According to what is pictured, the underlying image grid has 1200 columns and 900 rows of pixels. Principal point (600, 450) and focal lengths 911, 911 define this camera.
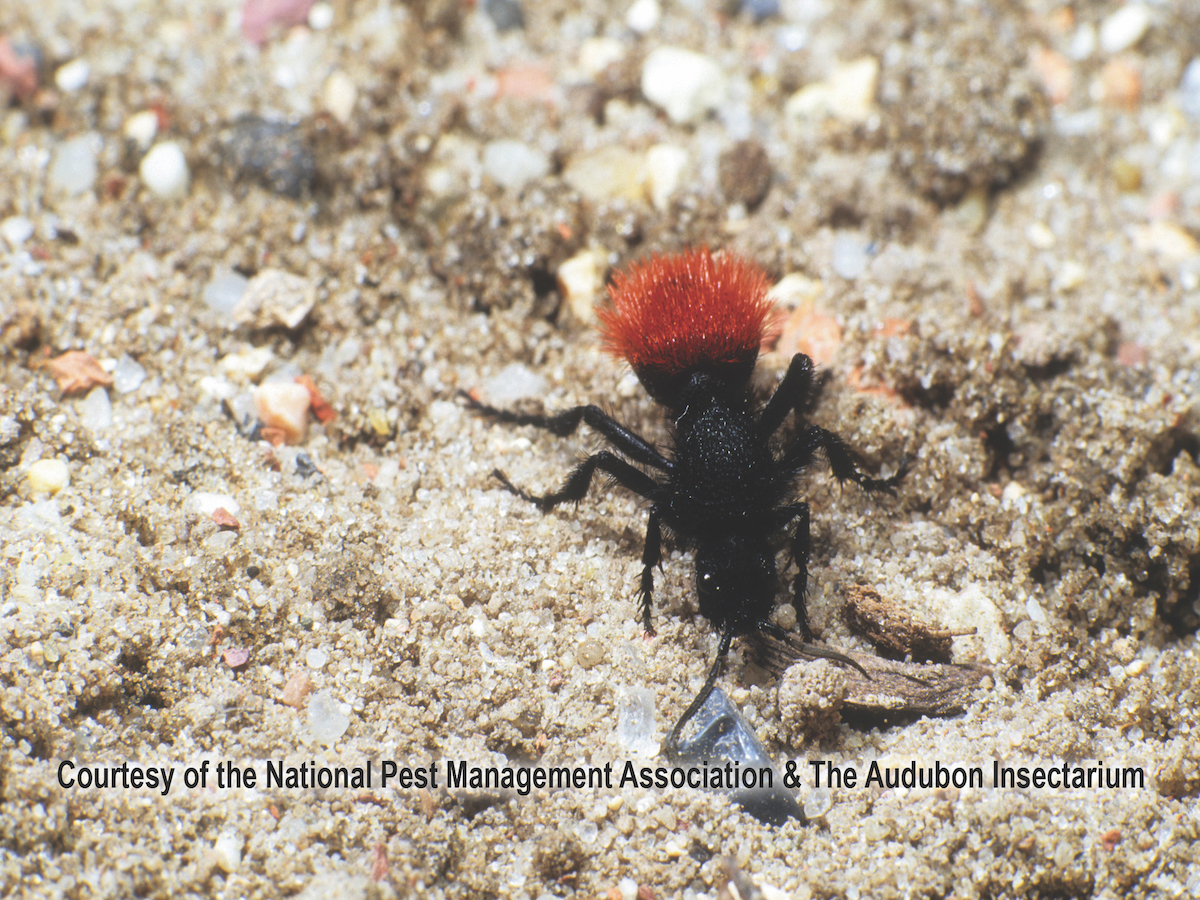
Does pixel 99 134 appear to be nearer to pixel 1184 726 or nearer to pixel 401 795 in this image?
pixel 401 795

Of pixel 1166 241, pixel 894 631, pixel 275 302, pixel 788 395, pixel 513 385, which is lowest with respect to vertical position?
pixel 894 631

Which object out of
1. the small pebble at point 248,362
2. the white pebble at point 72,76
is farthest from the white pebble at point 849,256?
the white pebble at point 72,76

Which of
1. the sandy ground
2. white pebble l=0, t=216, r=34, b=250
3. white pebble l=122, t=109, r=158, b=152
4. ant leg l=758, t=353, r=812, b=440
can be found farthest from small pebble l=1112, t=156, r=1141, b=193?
white pebble l=0, t=216, r=34, b=250

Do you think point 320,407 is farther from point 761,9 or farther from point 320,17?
point 761,9

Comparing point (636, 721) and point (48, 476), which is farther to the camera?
point (48, 476)

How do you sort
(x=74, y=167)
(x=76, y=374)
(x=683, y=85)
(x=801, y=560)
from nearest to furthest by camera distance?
(x=801, y=560)
(x=76, y=374)
(x=74, y=167)
(x=683, y=85)

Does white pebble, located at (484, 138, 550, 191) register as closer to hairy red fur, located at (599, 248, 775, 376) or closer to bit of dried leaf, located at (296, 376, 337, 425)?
hairy red fur, located at (599, 248, 775, 376)

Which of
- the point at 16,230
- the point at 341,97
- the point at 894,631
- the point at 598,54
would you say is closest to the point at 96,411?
the point at 16,230

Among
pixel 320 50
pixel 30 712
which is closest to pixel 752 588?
pixel 30 712
